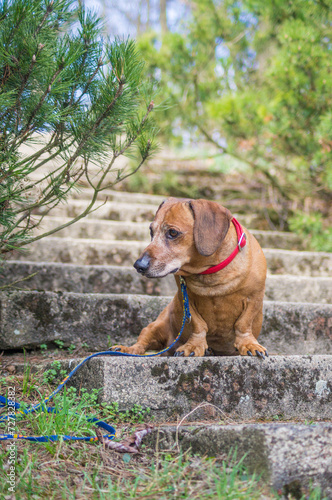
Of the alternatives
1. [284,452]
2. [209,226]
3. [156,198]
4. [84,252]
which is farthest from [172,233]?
[156,198]

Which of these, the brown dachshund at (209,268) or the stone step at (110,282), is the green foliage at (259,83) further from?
the brown dachshund at (209,268)

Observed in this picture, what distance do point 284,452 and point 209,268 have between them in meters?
1.01

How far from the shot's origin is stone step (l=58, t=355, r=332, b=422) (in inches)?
79.7

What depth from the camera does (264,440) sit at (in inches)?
62.9

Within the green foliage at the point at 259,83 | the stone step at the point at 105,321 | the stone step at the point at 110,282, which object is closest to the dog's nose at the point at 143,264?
the stone step at the point at 105,321

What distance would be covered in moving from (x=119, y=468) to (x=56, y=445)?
251 millimetres

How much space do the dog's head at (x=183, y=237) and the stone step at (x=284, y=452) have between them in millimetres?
831

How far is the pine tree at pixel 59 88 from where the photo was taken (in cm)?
201

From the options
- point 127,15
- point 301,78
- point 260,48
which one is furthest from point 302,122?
point 127,15

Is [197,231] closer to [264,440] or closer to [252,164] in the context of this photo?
[264,440]

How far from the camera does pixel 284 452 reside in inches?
62.0

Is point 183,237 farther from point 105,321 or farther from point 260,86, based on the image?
point 260,86

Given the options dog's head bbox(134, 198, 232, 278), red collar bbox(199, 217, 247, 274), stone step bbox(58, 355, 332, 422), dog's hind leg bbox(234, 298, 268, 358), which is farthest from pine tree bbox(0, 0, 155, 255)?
dog's hind leg bbox(234, 298, 268, 358)

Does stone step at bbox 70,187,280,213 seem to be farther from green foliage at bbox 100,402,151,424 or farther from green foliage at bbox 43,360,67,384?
green foliage at bbox 100,402,151,424
